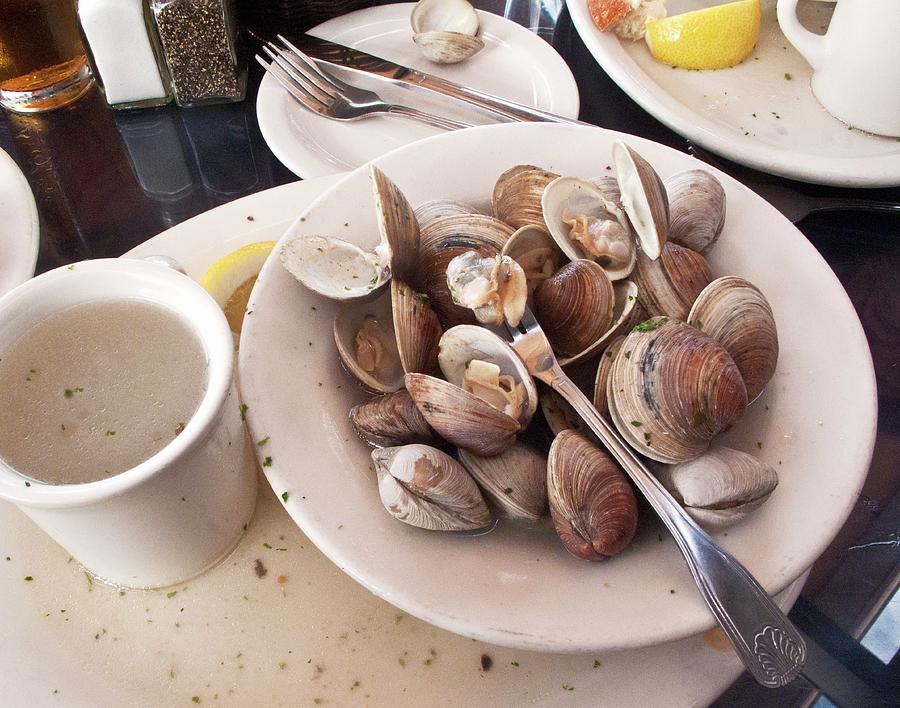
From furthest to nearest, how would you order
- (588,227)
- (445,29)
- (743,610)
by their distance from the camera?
1. (445,29)
2. (588,227)
3. (743,610)

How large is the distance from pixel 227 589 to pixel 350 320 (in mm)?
281

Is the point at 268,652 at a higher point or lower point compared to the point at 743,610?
lower

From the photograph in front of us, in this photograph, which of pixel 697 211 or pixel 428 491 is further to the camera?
pixel 697 211

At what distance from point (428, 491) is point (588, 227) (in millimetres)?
324

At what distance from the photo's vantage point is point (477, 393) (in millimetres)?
658

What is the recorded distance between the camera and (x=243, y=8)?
4.12 ft

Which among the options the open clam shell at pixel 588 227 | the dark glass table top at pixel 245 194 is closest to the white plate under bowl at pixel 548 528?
the open clam shell at pixel 588 227

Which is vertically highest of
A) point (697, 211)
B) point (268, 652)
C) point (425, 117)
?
point (697, 211)

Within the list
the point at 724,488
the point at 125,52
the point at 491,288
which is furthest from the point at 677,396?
the point at 125,52

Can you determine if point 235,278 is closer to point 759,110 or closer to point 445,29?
Result: point 445,29

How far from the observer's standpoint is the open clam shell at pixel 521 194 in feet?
2.46

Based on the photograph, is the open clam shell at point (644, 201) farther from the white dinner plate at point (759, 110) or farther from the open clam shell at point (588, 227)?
the white dinner plate at point (759, 110)

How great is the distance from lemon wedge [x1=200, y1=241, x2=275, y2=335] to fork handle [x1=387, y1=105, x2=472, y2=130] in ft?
1.42

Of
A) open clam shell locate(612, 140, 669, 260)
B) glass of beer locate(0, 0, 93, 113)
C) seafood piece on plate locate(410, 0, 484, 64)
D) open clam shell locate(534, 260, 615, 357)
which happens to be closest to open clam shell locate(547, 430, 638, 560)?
open clam shell locate(534, 260, 615, 357)
